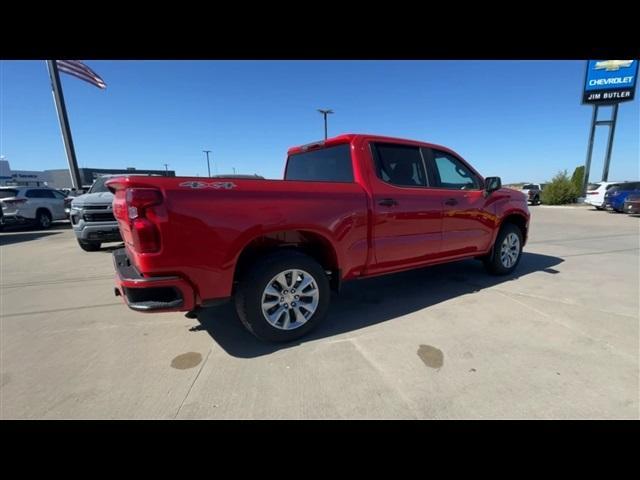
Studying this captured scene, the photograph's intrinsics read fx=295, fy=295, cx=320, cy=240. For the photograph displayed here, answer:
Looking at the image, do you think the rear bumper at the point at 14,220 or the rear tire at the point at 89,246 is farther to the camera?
the rear bumper at the point at 14,220

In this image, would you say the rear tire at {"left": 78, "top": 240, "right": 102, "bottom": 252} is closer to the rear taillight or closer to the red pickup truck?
the red pickup truck

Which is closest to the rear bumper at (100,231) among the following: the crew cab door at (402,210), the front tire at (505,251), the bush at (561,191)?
the crew cab door at (402,210)

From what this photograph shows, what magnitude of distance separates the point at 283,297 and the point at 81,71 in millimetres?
19479

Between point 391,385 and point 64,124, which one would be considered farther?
point 64,124

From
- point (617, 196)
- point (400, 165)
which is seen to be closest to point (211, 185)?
point (400, 165)

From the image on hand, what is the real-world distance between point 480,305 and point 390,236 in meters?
1.48

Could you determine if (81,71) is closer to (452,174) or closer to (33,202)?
(33,202)

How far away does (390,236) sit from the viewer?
332 centimetres

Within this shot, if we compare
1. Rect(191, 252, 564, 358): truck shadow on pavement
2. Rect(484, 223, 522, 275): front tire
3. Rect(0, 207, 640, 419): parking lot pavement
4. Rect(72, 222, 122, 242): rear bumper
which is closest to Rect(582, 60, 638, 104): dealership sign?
Rect(191, 252, 564, 358): truck shadow on pavement

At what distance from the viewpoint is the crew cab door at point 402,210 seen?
10.6 ft

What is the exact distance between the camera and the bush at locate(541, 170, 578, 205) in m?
23.3

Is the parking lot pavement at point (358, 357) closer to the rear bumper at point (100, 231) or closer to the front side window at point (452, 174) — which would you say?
the front side window at point (452, 174)
